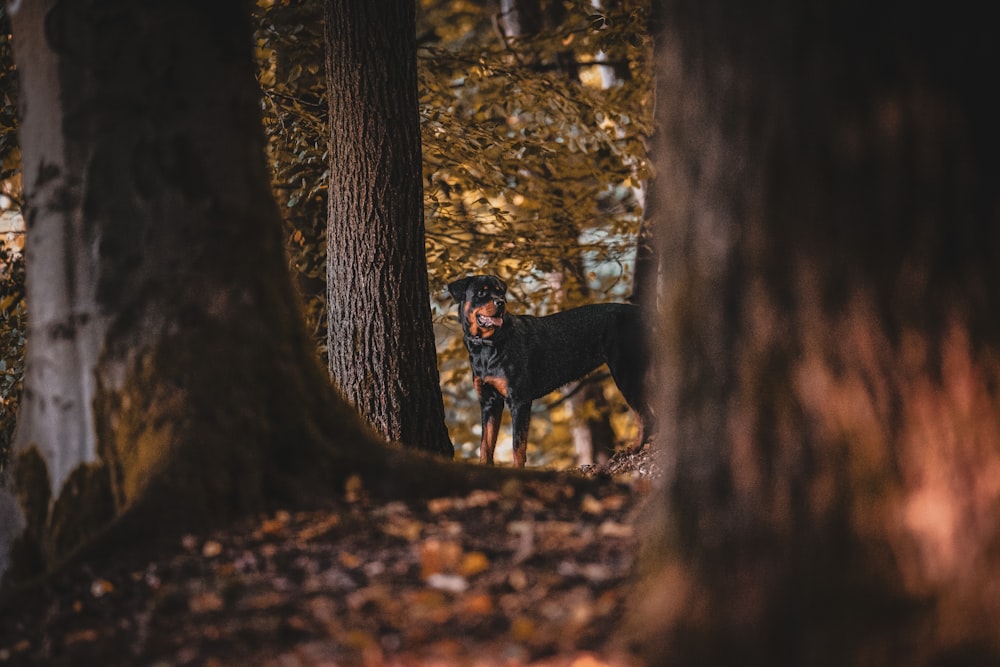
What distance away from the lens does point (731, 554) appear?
2.67m

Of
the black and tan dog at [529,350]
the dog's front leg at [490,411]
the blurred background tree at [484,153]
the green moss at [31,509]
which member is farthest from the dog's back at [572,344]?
the green moss at [31,509]

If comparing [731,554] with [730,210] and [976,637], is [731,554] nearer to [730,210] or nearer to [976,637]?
[976,637]

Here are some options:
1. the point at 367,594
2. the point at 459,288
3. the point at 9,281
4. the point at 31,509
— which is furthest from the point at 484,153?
the point at 367,594

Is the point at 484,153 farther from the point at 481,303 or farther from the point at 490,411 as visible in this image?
the point at 490,411

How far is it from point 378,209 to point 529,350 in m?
2.01

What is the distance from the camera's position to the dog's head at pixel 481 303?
7.88m

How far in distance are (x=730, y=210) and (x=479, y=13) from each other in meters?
13.0

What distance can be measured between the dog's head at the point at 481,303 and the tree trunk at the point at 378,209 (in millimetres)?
808

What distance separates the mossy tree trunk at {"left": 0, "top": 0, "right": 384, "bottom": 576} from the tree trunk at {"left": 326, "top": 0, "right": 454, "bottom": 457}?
2.90 meters

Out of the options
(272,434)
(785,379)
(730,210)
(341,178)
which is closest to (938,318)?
(785,379)

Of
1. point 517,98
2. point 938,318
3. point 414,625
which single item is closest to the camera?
point 938,318

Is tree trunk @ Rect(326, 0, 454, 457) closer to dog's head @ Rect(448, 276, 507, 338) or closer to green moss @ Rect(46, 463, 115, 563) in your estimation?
dog's head @ Rect(448, 276, 507, 338)

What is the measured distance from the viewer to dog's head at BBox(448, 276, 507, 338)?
788 centimetres

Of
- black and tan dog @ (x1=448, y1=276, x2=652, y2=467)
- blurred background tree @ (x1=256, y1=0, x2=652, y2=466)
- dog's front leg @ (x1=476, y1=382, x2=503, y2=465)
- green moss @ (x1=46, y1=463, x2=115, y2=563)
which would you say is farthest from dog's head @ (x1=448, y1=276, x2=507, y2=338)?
green moss @ (x1=46, y1=463, x2=115, y2=563)
